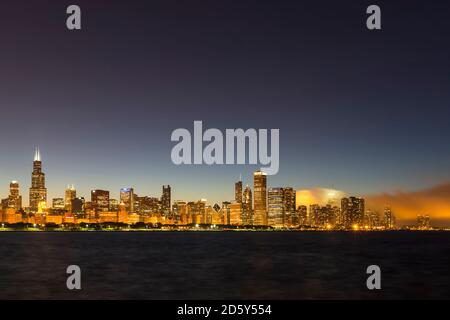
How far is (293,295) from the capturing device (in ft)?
161

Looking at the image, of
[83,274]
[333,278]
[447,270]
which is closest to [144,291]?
[83,274]

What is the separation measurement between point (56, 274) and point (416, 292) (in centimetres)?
4658

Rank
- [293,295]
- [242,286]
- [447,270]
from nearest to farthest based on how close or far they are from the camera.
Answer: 1. [293,295]
2. [242,286]
3. [447,270]

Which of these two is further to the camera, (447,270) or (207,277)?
(447,270)
